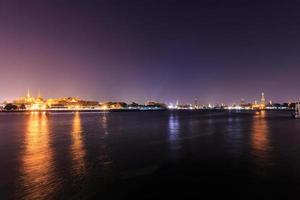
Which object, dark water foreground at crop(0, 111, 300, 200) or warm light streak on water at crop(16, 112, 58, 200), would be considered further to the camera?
dark water foreground at crop(0, 111, 300, 200)

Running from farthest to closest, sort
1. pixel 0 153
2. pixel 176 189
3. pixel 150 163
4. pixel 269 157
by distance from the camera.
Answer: pixel 0 153
pixel 269 157
pixel 150 163
pixel 176 189

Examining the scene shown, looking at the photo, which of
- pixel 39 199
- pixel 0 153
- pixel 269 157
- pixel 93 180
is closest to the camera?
pixel 39 199

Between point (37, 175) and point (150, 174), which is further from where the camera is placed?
point (150, 174)

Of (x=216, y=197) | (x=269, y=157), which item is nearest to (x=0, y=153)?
(x=216, y=197)

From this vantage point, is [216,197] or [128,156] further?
[128,156]

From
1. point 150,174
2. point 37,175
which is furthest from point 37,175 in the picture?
point 150,174

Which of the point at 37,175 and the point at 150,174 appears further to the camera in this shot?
the point at 150,174

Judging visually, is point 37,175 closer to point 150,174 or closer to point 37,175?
point 37,175

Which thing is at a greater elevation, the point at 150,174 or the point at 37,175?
the point at 37,175

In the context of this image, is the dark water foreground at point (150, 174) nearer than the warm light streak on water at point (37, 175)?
No

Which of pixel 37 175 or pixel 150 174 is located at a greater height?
pixel 37 175

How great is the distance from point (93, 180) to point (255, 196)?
23.5ft

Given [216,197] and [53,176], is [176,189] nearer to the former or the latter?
[216,197]

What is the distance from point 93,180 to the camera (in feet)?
45.5
